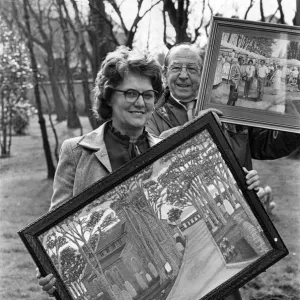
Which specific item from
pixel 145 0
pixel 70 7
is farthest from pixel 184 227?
pixel 70 7

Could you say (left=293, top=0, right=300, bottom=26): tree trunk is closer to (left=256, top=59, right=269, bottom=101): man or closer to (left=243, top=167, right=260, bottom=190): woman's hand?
(left=256, top=59, right=269, bottom=101): man

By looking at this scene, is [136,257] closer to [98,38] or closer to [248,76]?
[248,76]

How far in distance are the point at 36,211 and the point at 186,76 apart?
16.3 ft

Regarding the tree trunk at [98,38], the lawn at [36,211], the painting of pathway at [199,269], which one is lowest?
the lawn at [36,211]

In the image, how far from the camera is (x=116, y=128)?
256 centimetres

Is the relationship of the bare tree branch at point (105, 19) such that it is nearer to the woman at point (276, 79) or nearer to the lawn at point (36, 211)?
the lawn at point (36, 211)

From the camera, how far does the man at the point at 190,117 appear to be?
3045 millimetres

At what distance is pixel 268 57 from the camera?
295 centimetres

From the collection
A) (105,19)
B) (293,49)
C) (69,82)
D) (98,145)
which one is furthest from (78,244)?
(69,82)

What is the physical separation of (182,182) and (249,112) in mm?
677

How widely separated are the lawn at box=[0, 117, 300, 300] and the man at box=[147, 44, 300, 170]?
272 centimetres

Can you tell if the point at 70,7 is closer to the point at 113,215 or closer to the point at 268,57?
the point at 268,57

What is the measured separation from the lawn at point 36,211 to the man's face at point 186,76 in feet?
9.49

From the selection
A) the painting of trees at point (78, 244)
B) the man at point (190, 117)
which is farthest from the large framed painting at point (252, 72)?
the painting of trees at point (78, 244)
